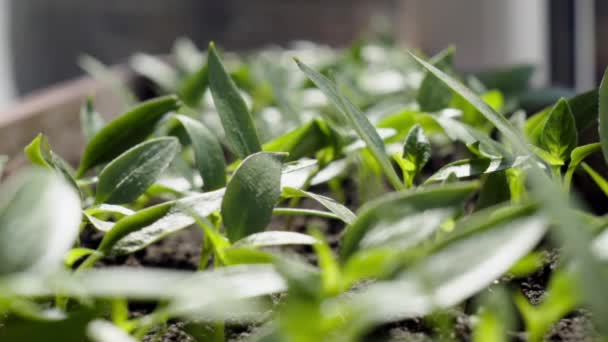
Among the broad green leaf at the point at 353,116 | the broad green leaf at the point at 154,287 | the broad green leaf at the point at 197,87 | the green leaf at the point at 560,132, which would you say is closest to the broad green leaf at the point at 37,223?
the broad green leaf at the point at 154,287

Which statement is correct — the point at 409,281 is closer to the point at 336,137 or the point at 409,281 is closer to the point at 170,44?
the point at 336,137

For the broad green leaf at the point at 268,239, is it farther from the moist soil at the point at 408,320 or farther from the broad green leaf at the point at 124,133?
the broad green leaf at the point at 124,133

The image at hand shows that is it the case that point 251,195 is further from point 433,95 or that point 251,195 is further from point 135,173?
point 433,95

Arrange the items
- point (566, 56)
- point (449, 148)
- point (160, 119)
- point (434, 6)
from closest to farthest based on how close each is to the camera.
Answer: point (160, 119) → point (449, 148) → point (566, 56) → point (434, 6)

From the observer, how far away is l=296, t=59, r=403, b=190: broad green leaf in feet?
0.97

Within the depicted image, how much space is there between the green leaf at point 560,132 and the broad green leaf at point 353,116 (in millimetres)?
84

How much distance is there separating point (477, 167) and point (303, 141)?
0.38 feet

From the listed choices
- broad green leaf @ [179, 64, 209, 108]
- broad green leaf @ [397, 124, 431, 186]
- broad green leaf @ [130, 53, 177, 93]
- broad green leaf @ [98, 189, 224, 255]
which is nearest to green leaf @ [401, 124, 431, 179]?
broad green leaf @ [397, 124, 431, 186]

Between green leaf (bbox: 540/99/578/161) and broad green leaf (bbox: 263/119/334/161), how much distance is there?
13cm

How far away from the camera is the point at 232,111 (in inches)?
14.7

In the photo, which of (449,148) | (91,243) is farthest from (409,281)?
(449,148)

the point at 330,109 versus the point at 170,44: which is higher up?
the point at 330,109

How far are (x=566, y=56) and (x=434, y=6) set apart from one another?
0.30m

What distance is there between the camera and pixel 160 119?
1.39ft
